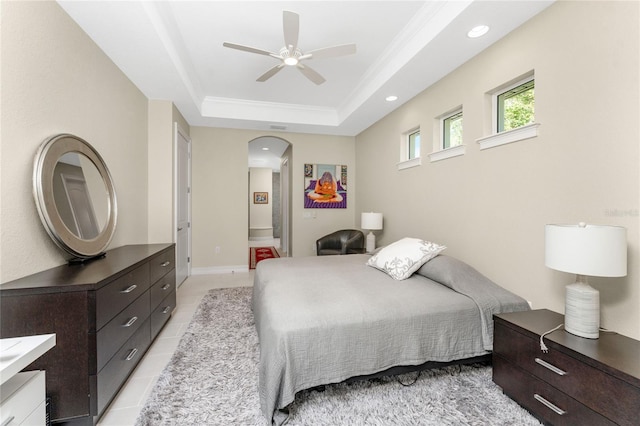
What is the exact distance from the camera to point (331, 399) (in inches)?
63.9

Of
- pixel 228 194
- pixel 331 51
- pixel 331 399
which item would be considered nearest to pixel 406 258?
pixel 331 399

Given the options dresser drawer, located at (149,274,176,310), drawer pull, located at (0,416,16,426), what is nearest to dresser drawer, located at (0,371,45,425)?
drawer pull, located at (0,416,16,426)

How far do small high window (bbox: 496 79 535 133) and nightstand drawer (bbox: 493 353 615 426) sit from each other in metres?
1.79

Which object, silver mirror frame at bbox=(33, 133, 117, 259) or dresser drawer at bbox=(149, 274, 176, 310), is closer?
silver mirror frame at bbox=(33, 133, 117, 259)

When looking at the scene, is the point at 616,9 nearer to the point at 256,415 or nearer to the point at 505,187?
the point at 505,187

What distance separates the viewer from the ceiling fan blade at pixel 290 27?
189cm

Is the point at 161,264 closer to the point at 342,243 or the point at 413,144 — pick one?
the point at 342,243

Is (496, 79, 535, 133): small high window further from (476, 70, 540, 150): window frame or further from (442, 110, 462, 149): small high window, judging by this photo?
(442, 110, 462, 149): small high window

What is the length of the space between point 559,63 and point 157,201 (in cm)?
411

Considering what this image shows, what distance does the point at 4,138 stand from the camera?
1422 mm

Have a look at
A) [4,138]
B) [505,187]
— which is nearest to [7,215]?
[4,138]

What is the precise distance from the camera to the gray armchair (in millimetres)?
4324

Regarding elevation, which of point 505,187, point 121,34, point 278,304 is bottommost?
point 278,304

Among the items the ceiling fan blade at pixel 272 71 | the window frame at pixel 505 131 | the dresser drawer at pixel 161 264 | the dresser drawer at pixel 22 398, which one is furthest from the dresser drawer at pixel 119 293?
the window frame at pixel 505 131
